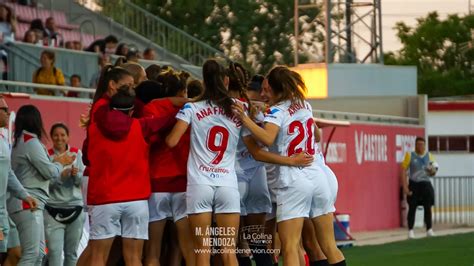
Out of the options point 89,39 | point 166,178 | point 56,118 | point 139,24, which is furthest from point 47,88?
point 139,24

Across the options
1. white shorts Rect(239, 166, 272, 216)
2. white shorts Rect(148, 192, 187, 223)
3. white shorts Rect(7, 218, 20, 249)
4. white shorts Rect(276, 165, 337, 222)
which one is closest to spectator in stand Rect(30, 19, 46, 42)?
white shorts Rect(7, 218, 20, 249)

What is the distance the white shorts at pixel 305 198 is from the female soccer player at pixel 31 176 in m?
2.75

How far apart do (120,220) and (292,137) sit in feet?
6.11

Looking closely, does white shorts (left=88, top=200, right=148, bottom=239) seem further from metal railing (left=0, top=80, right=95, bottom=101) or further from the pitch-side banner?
the pitch-side banner

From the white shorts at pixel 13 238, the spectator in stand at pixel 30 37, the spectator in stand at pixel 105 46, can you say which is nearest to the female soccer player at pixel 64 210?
the white shorts at pixel 13 238

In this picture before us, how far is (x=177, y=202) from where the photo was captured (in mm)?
13336

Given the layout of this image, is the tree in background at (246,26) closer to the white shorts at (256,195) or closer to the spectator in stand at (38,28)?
the spectator in stand at (38,28)

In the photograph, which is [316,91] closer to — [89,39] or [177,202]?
[89,39]

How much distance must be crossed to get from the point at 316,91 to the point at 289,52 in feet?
56.5

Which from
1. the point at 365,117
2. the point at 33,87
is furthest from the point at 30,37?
the point at 365,117

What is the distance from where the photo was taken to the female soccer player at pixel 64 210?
15727mm

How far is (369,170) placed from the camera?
1212 inches

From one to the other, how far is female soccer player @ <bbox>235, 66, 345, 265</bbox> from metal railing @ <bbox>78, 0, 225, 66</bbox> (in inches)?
836

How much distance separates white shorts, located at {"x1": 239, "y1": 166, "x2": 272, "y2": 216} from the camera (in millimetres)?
14109
